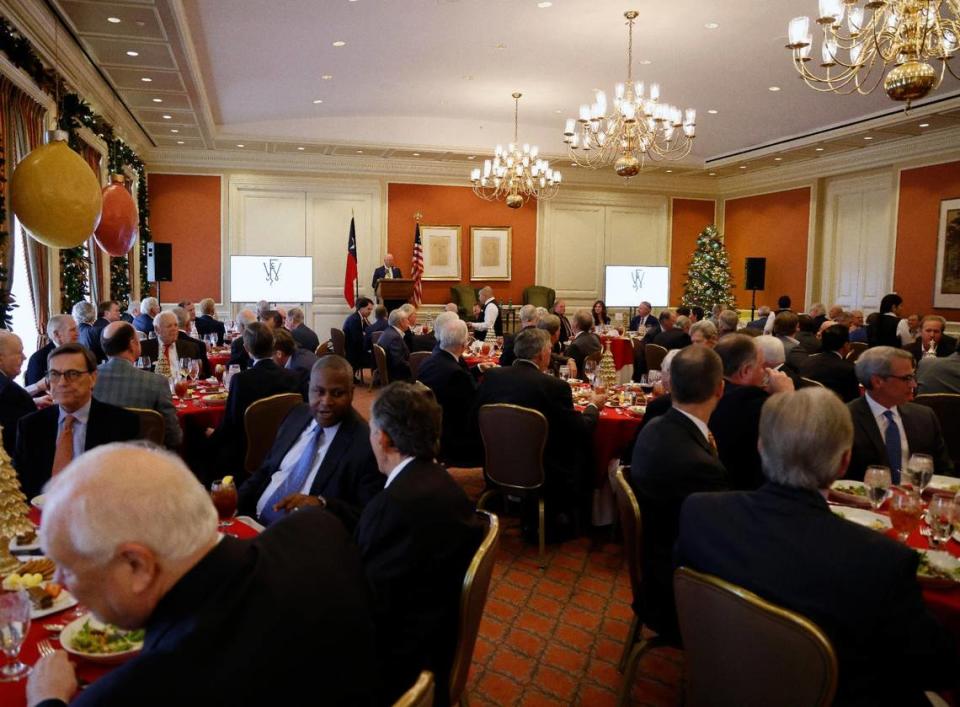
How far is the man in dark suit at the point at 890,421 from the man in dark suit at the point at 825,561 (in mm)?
1606

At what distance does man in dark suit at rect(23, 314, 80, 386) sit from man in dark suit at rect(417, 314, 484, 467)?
2.73 meters

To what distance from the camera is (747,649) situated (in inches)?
69.9

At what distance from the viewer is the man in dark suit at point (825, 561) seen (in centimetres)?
171

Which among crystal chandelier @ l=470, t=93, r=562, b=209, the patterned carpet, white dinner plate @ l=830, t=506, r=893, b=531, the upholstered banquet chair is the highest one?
crystal chandelier @ l=470, t=93, r=562, b=209

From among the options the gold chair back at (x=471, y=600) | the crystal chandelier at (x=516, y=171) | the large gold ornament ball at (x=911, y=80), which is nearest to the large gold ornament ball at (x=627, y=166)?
the large gold ornament ball at (x=911, y=80)

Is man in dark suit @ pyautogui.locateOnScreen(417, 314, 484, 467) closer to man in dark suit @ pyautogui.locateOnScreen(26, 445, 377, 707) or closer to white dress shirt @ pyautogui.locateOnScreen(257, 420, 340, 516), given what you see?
white dress shirt @ pyautogui.locateOnScreen(257, 420, 340, 516)

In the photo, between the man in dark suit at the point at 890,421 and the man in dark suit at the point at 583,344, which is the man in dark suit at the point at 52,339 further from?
the man in dark suit at the point at 890,421

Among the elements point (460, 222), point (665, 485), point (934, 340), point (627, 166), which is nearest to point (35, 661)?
point (665, 485)

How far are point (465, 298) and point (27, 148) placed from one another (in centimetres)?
939

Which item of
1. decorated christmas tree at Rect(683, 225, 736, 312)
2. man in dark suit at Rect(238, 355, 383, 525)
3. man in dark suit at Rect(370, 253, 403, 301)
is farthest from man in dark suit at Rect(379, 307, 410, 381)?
decorated christmas tree at Rect(683, 225, 736, 312)

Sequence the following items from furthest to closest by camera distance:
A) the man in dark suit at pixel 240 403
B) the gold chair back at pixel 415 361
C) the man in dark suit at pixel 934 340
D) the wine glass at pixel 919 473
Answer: the gold chair back at pixel 415 361 < the man in dark suit at pixel 934 340 < the man in dark suit at pixel 240 403 < the wine glass at pixel 919 473

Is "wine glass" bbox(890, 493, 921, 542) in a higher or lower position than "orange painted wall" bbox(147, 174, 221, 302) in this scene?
lower

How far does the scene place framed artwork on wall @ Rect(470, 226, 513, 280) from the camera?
1516 cm

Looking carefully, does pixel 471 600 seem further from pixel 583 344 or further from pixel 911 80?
pixel 583 344
